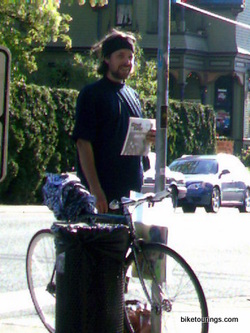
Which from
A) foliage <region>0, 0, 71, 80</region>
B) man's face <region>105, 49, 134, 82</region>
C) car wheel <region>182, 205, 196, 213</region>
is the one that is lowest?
car wheel <region>182, 205, 196, 213</region>

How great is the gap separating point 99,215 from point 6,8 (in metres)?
18.3

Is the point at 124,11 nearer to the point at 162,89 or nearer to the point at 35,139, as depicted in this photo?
the point at 35,139

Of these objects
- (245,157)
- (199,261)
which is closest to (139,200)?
(199,261)

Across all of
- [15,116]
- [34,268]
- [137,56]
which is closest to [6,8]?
[15,116]

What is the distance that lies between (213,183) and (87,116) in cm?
1851

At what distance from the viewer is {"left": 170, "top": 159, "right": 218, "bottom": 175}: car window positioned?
83.3 feet

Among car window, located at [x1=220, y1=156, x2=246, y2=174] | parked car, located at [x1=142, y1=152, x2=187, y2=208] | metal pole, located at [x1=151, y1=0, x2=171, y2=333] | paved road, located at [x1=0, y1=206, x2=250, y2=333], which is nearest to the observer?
metal pole, located at [x1=151, y1=0, x2=171, y2=333]

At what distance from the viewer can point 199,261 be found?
1207 cm

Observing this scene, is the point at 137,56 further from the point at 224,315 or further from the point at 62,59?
the point at 224,315

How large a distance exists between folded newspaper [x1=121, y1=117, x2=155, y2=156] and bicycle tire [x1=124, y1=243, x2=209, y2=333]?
85cm

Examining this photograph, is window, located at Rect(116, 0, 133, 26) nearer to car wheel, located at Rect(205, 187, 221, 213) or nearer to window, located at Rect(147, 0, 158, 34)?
window, located at Rect(147, 0, 158, 34)

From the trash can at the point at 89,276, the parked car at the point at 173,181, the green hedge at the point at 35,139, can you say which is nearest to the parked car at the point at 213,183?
the parked car at the point at 173,181

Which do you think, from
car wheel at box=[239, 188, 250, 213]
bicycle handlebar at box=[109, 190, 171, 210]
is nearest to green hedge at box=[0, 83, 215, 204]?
car wheel at box=[239, 188, 250, 213]

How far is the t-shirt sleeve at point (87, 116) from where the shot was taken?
6.39m
